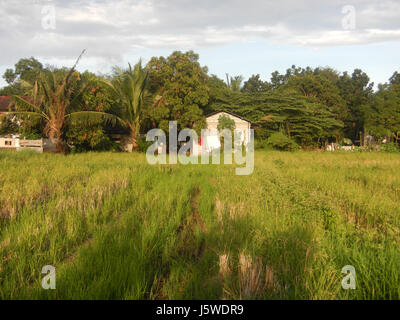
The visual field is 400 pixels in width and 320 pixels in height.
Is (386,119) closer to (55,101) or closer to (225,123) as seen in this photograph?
(225,123)

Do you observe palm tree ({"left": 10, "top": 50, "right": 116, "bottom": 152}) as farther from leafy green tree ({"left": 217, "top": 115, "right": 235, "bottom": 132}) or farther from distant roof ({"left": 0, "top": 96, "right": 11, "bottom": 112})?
distant roof ({"left": 0, "top": 96, "right": 11, "bottom": 112})

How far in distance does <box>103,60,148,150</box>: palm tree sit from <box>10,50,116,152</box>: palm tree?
8.23ft

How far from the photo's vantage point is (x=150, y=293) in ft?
6.82

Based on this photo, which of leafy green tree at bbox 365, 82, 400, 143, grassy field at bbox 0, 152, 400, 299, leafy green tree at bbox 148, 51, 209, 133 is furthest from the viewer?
leafy green tree at bbox 365, 82, 400, 143

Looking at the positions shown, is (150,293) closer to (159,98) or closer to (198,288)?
(198,288)

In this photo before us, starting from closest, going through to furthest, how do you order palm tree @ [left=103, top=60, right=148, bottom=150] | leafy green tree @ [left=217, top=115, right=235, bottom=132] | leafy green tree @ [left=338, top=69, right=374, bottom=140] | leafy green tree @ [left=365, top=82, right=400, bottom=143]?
1. palm tree @ [left=103, top=60, right=148, bottom=150]
2. leafy green tree @ [left=217, top=115, right=235, bottom=132]
3. leafy green tree @ [left=365, top=82, right=400, bottom=143]
4. leafy green tree @ [left=338, top=69, right=374, bottom=140]

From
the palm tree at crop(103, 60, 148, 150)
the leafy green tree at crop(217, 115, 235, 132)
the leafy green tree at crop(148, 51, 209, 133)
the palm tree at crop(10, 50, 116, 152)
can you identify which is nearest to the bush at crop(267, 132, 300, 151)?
the leafy green tree at crop(217, 115, 235, 132)

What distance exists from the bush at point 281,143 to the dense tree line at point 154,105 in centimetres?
50

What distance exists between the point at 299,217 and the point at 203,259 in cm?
168

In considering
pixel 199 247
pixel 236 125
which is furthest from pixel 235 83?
pixel 199 247

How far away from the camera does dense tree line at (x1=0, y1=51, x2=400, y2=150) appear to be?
13312mm

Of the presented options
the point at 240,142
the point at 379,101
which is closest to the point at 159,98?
the point at 240,142

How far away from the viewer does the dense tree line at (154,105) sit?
13.3 metres

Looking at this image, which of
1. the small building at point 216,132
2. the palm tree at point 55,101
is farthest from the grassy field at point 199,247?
the small building at point 216,132
